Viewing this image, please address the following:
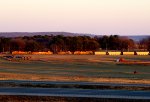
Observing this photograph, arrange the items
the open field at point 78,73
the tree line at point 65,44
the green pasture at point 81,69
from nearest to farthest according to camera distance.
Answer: the open field at point 78,73, the green pasture at point 81,69, the tree line at point 65,44

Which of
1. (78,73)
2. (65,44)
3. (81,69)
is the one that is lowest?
(81,69)

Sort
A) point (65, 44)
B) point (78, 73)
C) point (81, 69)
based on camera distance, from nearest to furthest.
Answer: point (78, 73)
point (81, 69)
point (65, 44)

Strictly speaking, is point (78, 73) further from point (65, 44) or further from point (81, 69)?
point (65, 44)

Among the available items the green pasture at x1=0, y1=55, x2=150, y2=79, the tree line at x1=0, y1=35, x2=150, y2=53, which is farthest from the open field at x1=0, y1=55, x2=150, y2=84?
the tree line at x1=0, y1=35, x2=150, y2=53

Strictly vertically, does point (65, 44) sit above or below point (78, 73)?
above

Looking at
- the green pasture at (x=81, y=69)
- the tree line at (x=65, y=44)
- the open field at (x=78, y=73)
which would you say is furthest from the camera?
the tree line at (x=65, y=44)

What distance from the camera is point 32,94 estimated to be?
17.5m

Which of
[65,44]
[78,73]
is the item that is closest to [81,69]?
[78,73]

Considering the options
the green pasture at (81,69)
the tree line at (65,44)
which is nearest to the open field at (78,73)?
the green pasture at (81,69)

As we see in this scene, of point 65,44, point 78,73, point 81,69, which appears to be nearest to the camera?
point 78,73

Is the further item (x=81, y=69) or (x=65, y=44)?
(x=65, y=44)

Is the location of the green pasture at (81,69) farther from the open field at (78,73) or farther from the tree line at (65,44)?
the tree line at (65,44)

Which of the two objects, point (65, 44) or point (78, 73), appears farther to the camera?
point (65, 44)

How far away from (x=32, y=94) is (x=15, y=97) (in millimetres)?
934
